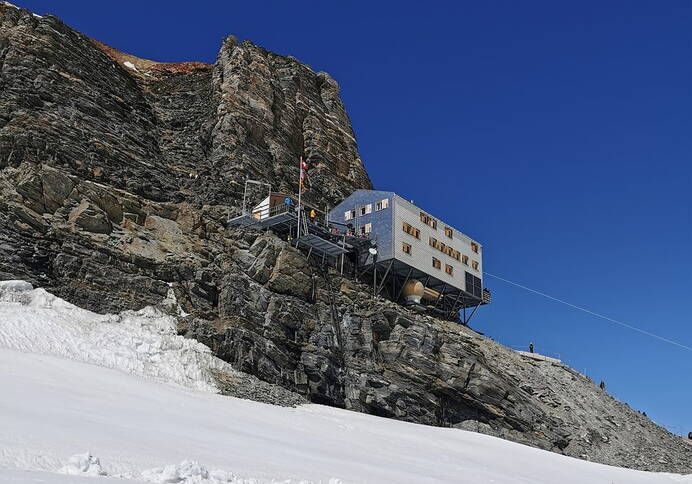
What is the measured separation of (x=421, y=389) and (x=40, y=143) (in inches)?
1327

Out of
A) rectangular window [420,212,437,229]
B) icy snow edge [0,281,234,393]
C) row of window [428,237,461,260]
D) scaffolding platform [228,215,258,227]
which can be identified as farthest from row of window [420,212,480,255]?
icy snow edge [0,281,234,393]

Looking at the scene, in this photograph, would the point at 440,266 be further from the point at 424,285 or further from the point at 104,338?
the point at 104,338

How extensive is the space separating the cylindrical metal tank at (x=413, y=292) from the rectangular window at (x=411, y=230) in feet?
16.3

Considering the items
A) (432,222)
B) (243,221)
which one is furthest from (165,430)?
(432,222)

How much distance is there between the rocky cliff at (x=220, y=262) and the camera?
44.0 metres

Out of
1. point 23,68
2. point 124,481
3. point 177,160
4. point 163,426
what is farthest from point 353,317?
point 124,481

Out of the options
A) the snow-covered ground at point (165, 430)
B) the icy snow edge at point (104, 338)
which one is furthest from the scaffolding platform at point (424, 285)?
the icy snow edge at point (104, 338)

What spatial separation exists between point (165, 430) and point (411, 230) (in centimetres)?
4707

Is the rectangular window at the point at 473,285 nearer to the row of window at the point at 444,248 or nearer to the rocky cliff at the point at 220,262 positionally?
the row of window at the point at 444,248

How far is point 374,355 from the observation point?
51.8 meters

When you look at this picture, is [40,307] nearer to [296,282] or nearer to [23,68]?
[296,282]

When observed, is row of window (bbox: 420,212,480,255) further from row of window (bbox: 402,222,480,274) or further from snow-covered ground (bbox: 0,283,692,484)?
snow-covered ground (bbox: 0,283,692,484)

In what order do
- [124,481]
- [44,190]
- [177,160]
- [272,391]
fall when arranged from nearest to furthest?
[124,481], [272,391], [44,190], [177,160]

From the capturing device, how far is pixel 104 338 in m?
37.7
